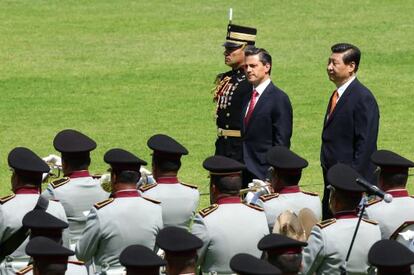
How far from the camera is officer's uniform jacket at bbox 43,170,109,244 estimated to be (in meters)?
10.5

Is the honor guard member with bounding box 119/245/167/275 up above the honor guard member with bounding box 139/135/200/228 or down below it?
above

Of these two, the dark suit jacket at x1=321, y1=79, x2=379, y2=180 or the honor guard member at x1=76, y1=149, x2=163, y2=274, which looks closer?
the honor guard member at x1=76, y1=149, x2=163, y2=274

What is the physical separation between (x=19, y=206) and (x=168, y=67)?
11.2m

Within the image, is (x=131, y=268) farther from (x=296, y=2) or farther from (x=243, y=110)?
(x=296, y=2)

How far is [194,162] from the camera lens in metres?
16.6

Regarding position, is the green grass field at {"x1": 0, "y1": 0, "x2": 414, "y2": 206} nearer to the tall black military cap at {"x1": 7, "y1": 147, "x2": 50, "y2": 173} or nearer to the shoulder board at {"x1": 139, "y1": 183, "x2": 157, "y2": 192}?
the shoulder board at {"x1": 139, "y1": 183, "x2": 157, "y2": 192}

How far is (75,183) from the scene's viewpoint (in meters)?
10.5

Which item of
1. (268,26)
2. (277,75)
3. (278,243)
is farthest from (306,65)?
(278,243)

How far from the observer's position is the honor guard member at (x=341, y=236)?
362 inches

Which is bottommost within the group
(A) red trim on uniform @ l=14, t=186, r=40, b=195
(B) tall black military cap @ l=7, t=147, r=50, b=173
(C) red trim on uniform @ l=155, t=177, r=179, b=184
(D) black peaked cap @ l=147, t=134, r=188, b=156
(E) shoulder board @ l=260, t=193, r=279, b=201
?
(E) shoulder board @ l=260, t=193, r=279, b=201

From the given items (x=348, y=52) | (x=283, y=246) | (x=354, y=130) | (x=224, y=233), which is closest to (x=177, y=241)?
(x=283, y=246)

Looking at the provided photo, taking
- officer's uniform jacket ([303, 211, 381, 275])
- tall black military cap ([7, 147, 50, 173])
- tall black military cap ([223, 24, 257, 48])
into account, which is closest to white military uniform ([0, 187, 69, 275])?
tall black military cap ([7, 147, 50, 173])

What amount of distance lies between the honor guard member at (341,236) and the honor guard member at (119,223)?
1168 mm

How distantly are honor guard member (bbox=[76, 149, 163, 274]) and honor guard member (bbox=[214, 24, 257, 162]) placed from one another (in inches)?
150
